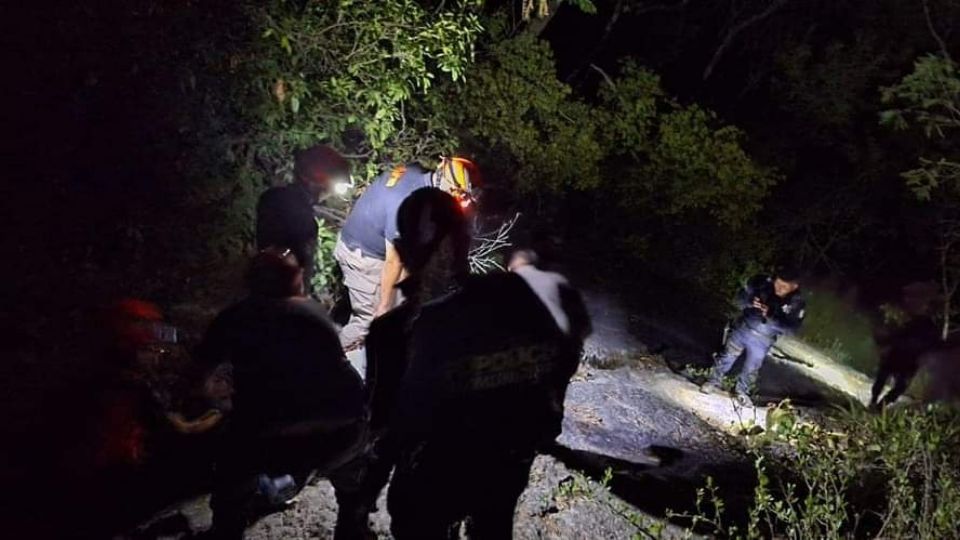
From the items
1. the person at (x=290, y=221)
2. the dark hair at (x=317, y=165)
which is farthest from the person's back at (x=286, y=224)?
the dark hair at (x=317, y=165)

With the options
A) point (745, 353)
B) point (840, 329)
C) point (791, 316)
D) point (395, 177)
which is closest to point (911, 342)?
point (791, 316)

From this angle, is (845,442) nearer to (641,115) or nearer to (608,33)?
(641,115)

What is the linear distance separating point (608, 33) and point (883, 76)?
169 inches

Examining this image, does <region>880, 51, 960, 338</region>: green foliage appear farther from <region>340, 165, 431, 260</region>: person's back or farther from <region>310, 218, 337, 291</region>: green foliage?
<region>310, 218, 337, 291</region>: green foliage

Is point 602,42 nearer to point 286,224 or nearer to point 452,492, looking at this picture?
point 286,224

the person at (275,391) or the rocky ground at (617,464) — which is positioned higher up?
the person at (275,391)

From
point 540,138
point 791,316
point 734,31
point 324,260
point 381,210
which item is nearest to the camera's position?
point 381,210

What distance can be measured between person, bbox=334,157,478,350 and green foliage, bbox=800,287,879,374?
10225mm

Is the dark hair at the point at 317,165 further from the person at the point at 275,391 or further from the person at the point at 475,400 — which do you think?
the person at the point at 275,391

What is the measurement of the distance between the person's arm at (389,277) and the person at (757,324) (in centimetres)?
394

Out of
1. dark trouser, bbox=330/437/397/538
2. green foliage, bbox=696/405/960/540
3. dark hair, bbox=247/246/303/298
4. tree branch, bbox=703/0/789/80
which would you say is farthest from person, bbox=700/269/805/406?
tree branch, bbox=703/0/789/80

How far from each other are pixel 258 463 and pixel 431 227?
1.47m

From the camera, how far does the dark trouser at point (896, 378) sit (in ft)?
25.7

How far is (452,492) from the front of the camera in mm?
3059
